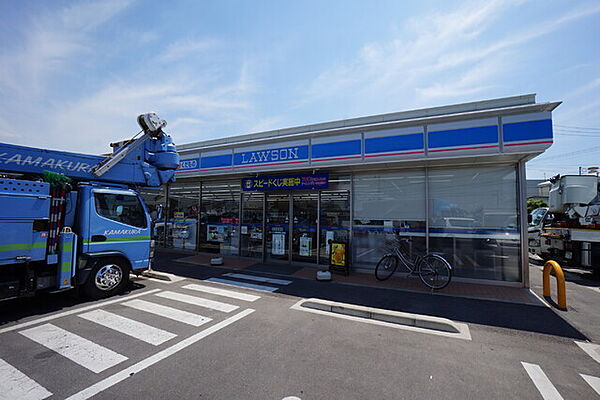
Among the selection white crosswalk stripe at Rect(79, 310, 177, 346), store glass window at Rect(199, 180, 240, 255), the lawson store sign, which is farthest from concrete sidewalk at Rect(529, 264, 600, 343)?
store glass window at Rect(199, 180, 240, 255)

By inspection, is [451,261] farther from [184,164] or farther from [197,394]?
[184,164]

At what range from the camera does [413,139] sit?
787cm

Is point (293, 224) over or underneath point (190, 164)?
underneath

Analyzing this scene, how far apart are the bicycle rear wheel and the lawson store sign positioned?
3.00 m

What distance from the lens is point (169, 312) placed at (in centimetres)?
532

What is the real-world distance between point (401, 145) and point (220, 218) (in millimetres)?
8190

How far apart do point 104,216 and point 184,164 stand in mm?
6418

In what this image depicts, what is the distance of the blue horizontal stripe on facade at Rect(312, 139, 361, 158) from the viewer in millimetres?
8570

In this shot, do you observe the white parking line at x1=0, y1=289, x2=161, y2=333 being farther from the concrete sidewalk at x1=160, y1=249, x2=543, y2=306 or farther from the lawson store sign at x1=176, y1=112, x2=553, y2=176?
the lawson store sign at x1=176, y1=112, x2=553, y2=176

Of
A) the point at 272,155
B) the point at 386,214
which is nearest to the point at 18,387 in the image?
the point at 272,155

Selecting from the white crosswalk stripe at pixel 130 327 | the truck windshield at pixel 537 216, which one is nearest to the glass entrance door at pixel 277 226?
the white crosswalk stripe at pixel 130 327

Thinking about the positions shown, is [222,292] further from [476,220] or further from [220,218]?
[476,220]

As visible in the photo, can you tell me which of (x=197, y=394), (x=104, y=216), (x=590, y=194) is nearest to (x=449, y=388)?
(x=197, y=394)

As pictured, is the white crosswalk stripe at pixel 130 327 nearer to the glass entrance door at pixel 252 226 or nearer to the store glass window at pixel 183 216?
the glass entrance door at pixel 252 226
